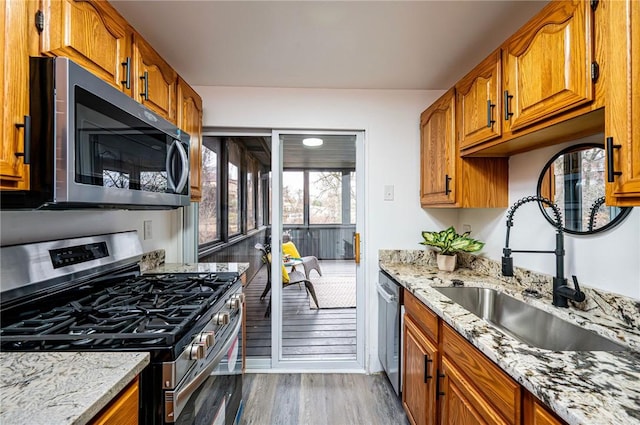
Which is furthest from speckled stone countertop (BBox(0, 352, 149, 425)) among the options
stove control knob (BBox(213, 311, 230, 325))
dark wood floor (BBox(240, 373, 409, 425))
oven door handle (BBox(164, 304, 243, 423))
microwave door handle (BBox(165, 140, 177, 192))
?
dark wood floor (BBox(240, 373, 409, 425))

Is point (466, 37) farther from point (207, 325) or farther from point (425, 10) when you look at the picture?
point (207, 325)

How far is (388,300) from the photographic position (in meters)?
2.07

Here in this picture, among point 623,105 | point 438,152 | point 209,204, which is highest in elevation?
point 438,152

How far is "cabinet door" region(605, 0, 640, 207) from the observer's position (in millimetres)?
821

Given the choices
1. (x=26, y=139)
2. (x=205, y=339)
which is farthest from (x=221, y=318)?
(x=26, y=139)

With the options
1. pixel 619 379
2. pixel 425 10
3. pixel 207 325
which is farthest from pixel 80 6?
pixel 619 379

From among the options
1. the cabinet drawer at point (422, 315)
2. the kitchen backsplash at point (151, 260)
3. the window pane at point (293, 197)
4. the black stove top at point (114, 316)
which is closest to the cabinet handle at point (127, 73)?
the black stove top at point (114, 316)

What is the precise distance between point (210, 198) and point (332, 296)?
1.39 meters

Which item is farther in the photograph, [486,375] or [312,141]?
[312,141]

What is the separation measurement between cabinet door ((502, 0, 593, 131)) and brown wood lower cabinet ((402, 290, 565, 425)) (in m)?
0.98

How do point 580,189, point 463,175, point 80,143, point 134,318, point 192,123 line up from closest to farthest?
1. point 80,143
2. point 134,318
3. point 580,189
4. point 463,175
5. point 192,123

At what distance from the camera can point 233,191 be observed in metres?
2.60

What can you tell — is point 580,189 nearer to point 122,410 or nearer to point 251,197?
point 122,410

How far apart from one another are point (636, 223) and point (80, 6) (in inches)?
89.2
